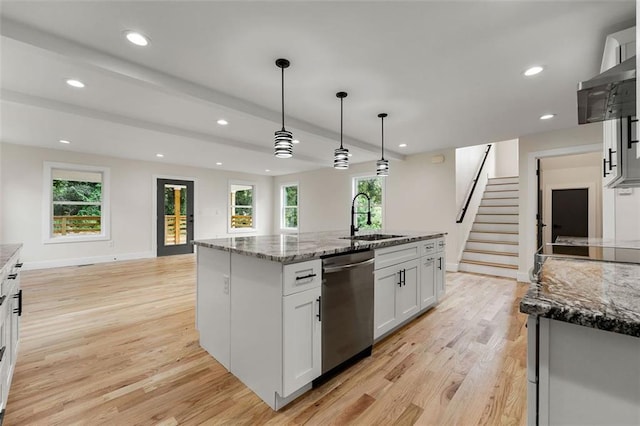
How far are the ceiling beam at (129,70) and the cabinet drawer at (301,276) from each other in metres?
2.16

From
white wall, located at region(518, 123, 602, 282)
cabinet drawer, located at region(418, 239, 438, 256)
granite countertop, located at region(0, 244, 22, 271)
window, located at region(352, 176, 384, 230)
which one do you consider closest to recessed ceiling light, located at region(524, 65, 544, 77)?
cabinet drawer, located at region(418, 239, 438, 256)

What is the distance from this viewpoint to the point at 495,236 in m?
5.68

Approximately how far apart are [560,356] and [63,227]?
7985mm

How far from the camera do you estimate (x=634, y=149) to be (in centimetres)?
161

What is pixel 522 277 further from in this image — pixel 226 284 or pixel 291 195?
pixel 291 195

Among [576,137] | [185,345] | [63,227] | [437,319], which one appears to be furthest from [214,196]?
[576,137]

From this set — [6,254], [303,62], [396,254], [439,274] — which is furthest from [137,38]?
[439,274]

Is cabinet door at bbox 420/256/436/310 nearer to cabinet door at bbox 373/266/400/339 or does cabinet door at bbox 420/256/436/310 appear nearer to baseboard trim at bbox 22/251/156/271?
cabinet door at bbox 373/266/400/339

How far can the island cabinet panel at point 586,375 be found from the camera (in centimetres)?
66

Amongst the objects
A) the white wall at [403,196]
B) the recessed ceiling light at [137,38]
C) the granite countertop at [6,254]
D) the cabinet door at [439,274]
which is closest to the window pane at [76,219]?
the granite countertop at [6,254]

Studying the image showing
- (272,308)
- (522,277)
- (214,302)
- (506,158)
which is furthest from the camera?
(506,158)

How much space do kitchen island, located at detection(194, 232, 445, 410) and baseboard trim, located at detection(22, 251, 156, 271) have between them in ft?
17.5

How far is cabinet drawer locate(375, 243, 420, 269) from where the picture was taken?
7.82 ft

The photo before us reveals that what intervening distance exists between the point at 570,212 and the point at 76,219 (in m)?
10.7
